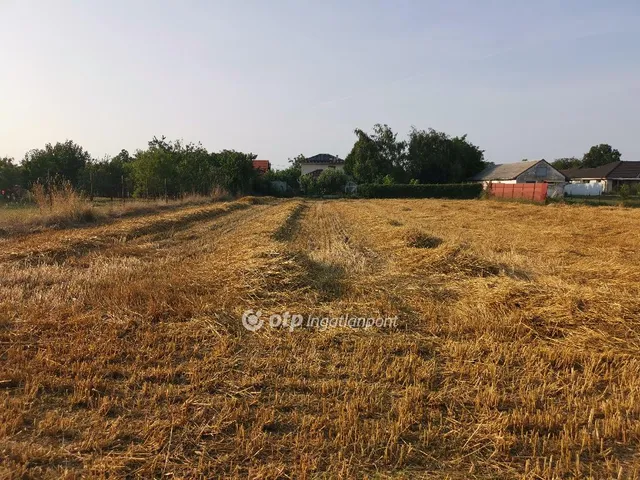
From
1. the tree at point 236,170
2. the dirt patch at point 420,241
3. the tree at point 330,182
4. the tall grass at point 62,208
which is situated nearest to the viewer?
the dirt patch at point 420,241

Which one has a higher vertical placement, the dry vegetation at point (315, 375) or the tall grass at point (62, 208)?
the tall grass at point (62, 208)

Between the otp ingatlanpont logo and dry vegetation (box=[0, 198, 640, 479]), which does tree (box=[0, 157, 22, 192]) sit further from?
the otp ingatlanpont logo

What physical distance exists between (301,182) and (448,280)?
5386cm

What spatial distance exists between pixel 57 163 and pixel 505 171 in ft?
191

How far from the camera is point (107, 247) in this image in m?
11.1

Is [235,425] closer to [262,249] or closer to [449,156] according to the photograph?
[262,249]

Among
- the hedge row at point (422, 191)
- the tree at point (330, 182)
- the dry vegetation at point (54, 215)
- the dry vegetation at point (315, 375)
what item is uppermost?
the tree at point (330, 182)

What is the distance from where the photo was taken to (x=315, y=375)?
13.0ft

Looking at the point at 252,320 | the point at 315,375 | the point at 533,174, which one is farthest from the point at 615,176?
the point at 315,375

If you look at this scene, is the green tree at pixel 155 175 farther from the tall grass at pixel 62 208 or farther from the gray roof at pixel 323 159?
the gray roof at pixel 323 159

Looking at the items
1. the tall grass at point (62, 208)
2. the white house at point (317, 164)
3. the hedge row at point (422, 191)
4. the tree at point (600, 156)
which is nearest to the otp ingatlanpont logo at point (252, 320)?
the tall grass at point (62, 208)

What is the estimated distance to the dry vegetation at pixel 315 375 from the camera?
2.79m

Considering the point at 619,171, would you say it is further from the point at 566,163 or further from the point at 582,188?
the point at 566,163

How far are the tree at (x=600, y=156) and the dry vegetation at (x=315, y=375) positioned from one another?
359 feet
